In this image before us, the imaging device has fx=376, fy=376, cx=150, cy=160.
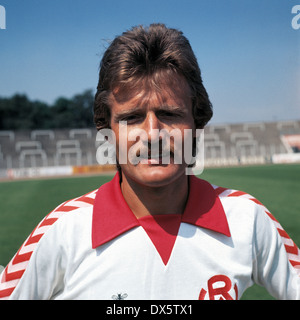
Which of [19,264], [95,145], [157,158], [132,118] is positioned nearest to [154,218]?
[157,158]

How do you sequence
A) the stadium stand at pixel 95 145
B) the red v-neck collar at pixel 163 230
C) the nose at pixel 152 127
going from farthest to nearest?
the stadium stand at pixel 95 145 → the red v-neck collar at pixel 163 230 → the nose at pixel 152 127

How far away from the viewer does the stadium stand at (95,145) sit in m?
36.5

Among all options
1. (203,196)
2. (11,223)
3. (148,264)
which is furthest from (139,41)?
(11,223)

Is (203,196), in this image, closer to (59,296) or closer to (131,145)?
(131,145)

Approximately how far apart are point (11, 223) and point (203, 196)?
744 centimetres

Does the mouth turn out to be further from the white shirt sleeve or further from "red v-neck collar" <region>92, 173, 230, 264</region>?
the white shirt sleeve

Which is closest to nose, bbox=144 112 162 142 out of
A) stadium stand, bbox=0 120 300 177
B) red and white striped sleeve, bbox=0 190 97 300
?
red and white striped sleeve, bbox=0 190 97 300

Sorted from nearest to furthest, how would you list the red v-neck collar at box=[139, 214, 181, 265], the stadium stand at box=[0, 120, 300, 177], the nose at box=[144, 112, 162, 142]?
the nose at box=[144, 112, 162, 142]
the red v-neck collar at box=[139, 214, 181, 265]
the stadium stand at box=[0, 120, 300, 177]

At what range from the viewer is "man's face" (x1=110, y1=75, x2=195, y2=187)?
131 cm

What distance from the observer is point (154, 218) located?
153cm

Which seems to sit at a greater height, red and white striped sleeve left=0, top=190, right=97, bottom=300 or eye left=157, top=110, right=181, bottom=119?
eye left=157, top=110, right=181, bottom=119

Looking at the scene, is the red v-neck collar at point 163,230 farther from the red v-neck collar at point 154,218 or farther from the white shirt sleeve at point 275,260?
the white shirt sleeve at point 275,260

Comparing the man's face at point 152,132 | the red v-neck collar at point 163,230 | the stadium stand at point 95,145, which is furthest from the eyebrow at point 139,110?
the stadium stand at point 95,145

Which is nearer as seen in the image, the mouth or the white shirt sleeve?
the mouth
